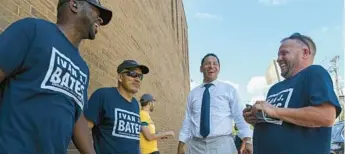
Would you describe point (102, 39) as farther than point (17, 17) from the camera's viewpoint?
Yes

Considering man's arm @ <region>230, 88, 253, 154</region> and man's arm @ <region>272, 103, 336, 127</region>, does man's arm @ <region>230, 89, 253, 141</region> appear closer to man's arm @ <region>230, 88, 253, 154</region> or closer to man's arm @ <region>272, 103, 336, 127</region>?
man's arm @ <region>230, 88, 253, 154</region>

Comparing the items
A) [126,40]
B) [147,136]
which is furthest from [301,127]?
[126,40]

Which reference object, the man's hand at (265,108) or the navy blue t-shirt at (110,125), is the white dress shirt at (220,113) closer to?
the navy blue t-shirt at (110,125)

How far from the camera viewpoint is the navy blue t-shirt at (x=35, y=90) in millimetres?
1792

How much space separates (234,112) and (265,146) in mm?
1494

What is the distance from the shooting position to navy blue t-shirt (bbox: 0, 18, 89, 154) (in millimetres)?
1792

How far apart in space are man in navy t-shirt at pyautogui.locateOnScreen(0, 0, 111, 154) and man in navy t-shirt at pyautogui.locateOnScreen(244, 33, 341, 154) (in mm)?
1255

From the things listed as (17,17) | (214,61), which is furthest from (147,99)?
(17,17)

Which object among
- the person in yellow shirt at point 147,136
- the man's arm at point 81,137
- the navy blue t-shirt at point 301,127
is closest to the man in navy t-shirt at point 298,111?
the navy blue t-shirt at point 301,127

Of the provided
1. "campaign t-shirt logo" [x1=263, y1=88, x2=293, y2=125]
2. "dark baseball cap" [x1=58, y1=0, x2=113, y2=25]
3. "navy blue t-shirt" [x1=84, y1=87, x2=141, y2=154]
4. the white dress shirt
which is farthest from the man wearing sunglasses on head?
"campaign t-shirt logo" [x1=263, y1=88, x2=293, y2=125]

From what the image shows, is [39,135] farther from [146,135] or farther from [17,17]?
[146,135]

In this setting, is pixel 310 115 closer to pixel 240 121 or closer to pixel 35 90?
pixel 35 90

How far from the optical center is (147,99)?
18.6ft

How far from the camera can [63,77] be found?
1.96 meters
